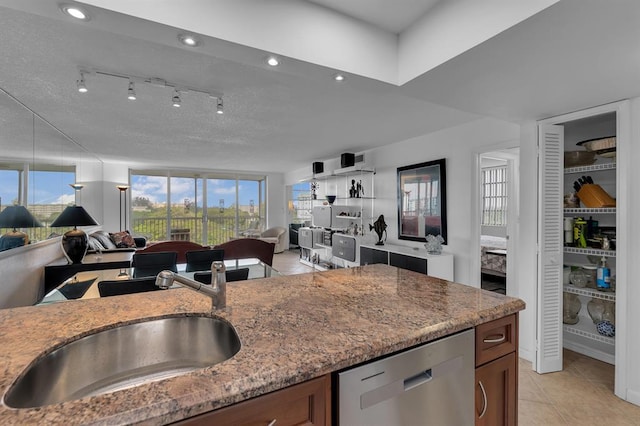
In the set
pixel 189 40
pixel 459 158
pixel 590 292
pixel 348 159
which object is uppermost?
pixel 348 159

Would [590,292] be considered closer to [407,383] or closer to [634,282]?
[634,282]

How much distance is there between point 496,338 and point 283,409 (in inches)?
40.6

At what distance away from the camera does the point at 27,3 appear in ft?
3.66

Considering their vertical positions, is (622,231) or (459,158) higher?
(459,158)

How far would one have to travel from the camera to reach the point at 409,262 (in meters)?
3.81

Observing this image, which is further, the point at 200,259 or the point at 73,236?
the point at 73,236

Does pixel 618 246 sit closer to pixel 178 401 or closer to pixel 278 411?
pixel 278 411

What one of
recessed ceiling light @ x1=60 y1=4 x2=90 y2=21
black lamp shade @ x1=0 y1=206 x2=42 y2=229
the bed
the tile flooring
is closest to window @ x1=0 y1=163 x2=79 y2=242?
black lamp shade @ x1=0 y1=206 x2=42 y2=229

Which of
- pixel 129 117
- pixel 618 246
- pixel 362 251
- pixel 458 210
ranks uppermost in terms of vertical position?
pixel 129 117

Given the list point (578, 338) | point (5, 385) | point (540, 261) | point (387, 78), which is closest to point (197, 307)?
point (5, 385)

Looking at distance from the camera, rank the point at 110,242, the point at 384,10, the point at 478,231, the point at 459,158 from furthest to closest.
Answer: the point at 110,242 → the point at 459,158 → the point at 478,231 → the point at 384,10

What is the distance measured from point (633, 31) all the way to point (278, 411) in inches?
80.7

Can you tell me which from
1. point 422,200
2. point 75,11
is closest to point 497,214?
point 422,200

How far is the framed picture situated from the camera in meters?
3.90
